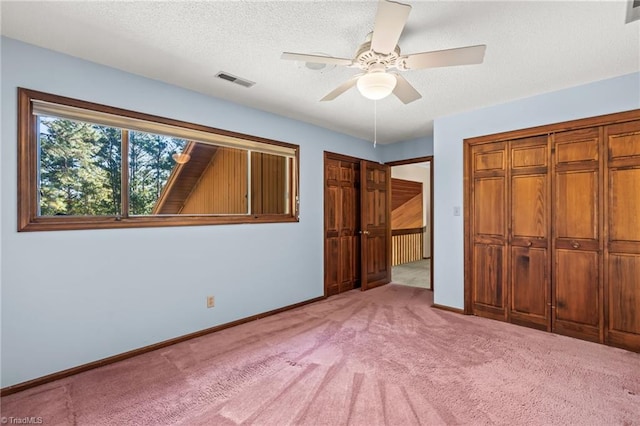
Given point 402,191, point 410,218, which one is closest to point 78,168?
point 402,191

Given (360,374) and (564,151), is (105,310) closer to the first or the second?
(360,374)

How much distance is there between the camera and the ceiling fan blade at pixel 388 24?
4.57 ft

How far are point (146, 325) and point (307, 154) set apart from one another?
8.75ft

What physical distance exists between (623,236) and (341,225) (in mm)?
3097

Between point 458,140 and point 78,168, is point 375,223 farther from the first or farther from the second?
point 78,168

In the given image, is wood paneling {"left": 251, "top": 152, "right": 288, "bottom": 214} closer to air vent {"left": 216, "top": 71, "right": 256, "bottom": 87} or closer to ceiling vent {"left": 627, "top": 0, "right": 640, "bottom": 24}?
air vent {"left": 216, "top": 71, "right": 256, "bottom": 87}

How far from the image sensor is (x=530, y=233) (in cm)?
328

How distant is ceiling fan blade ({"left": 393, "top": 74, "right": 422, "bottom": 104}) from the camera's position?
2074mm

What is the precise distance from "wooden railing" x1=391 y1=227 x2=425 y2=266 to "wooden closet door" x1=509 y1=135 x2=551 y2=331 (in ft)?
12.3

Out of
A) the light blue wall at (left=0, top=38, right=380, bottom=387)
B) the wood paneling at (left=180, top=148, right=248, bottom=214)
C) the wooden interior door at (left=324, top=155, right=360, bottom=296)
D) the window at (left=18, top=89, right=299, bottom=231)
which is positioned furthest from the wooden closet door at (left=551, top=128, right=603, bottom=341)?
the wood paneling at (left=180, top=148, right=248, bottom=214)

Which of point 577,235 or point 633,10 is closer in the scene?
point 633,10

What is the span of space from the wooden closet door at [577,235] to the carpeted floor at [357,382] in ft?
0.82

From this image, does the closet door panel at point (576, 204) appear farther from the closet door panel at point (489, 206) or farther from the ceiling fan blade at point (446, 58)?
the ceiling fan blade at point (446, 58)

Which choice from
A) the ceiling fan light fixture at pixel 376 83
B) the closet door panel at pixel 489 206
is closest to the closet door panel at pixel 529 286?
the closet door panel at pixel 489 206
